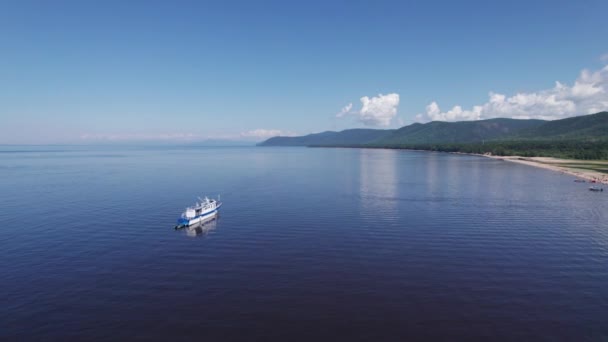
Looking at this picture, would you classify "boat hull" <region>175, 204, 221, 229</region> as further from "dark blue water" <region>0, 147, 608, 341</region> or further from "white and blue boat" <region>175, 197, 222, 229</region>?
"dark blue water" <region>0, 147, 608, 341</region>

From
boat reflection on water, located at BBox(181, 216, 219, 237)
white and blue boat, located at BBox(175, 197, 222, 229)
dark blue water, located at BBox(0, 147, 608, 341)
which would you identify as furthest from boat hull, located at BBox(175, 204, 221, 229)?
dark blue water, located at BBox(0, 147, 608, 341)

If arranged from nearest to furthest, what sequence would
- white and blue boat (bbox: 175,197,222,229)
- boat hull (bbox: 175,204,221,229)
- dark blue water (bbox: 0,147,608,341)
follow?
dark blue water (bbox: 0,147,608,341) → boat hull (bbox: 175,204,221,229) → white and blue boat (bbox: 175,197,222,229)

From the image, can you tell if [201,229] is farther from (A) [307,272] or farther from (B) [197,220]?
(A) [307,272]

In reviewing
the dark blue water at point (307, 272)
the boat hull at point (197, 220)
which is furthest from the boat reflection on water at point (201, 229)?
the dark blue water at point (307, 272)

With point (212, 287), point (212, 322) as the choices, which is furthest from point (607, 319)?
point (212, 287)

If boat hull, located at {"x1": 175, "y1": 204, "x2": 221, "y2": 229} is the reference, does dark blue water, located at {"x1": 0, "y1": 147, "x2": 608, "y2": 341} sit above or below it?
below

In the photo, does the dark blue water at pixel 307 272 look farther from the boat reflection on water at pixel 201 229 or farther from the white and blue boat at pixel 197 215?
the white and blue boat at pixel 197 215

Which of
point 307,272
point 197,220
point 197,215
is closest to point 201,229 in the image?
point 197,220
